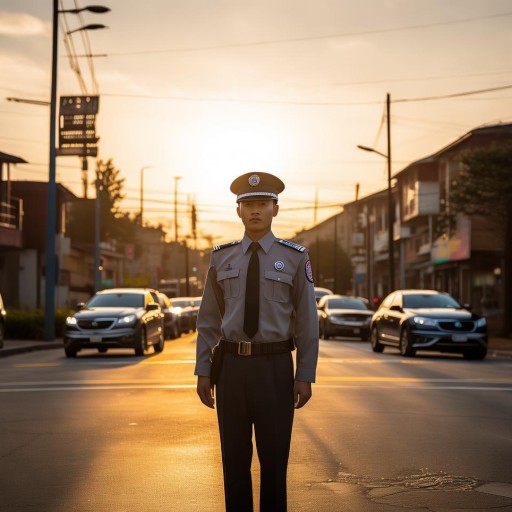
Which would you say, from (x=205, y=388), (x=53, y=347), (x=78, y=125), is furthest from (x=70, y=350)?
(x=205, y=388)

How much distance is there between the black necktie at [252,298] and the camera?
585 centimetres

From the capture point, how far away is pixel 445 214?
46.0 meters

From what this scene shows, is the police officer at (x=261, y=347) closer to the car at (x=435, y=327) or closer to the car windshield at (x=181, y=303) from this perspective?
the car at (x=435, y=327)

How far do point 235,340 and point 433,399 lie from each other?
9.85 meters

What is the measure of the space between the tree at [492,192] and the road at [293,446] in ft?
67.3

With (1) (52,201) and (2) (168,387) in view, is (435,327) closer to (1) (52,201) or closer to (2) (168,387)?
(2) (168,387)

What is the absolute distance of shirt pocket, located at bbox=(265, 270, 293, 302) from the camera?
232 inches

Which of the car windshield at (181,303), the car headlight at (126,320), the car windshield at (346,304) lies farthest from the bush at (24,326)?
the car windshield at (181,303)

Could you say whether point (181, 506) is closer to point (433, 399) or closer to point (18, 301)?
point (433, 399)

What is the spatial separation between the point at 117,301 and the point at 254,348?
22392 mm

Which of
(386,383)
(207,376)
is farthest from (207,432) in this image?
(386,383)

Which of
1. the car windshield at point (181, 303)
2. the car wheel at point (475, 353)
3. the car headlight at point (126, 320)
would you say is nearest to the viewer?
the car wheel at point (475, 353)

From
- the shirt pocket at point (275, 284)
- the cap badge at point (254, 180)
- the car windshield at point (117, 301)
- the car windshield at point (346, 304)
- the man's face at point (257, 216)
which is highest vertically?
the cap badge at point (254, 180)

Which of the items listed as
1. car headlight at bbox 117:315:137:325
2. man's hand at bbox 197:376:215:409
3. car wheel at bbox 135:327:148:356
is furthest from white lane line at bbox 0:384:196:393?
man's hand at bbox 197:376:215:409
